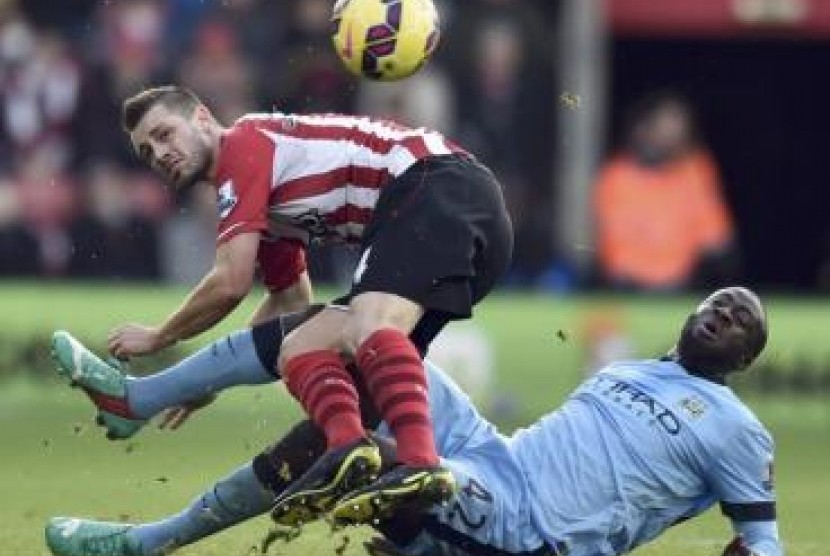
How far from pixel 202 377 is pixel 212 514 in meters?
0.48

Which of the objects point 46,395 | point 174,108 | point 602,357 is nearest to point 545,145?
point 602,357

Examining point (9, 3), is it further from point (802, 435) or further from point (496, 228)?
point (496, 228)

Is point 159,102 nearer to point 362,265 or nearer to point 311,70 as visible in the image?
point 362,265

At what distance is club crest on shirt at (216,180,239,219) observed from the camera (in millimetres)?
9727

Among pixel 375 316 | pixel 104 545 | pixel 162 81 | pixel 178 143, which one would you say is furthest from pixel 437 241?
pixel 162 81

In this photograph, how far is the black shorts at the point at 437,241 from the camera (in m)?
9.54

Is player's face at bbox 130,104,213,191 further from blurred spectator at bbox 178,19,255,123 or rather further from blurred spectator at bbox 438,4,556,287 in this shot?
blurred spectator at bbox 438,4,556,287

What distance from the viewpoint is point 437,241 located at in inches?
378

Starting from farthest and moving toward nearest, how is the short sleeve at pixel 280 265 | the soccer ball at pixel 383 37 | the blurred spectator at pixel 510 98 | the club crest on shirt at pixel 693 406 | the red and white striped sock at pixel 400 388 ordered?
1. the blurred spectator at pixel 510 98
2. the short sleeve at pixel 280 265
3. the soccer ball at pixel 383 37
4. the club crest on shirt at pixel 693 406
5. the red and white striped sock at pixel 400 388

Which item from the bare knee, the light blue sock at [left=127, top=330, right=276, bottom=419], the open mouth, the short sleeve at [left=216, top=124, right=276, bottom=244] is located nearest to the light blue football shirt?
the open mouth

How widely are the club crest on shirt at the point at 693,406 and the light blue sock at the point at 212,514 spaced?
1445 millimetres

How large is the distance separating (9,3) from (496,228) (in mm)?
10451

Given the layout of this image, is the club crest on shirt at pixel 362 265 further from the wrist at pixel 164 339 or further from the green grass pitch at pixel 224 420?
the green grass pitch at pixel 224 420

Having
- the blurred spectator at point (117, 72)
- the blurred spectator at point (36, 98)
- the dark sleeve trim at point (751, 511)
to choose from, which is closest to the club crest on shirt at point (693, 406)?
the dark sleeve trim at point (751, 511)
